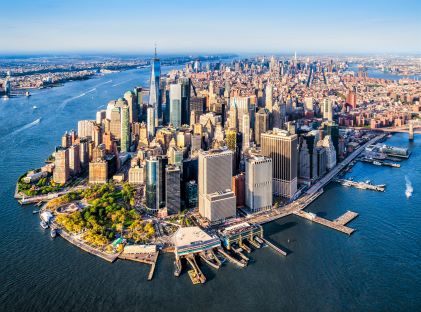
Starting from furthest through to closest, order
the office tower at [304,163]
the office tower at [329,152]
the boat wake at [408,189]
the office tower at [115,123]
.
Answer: the office tower at [115,123], the office tower at [329,152], the office tower at [304,163], the boat wake at [408,189]

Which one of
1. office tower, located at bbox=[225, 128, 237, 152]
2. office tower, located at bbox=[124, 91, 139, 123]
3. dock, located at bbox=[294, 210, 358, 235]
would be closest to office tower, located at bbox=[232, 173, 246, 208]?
dock, located at bbox=[294, 210, 358, 235]

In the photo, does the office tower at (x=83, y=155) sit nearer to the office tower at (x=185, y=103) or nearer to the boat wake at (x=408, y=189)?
the office tower at (x=185, y=103)

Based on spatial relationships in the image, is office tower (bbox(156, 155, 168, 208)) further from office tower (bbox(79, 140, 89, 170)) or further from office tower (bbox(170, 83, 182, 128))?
office tower (bbox(170, 83, 182, 128))

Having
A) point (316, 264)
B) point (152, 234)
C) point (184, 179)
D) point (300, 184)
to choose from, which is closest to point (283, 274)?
point (316, 264)

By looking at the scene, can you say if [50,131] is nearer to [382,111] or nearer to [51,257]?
[51,257]

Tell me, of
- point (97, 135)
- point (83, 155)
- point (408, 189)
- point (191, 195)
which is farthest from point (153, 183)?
point (408, 189)

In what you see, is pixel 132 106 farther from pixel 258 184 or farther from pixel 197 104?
pixel 258 184

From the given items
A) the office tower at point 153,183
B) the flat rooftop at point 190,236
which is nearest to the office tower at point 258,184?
the flat rooftop at point 190,236
